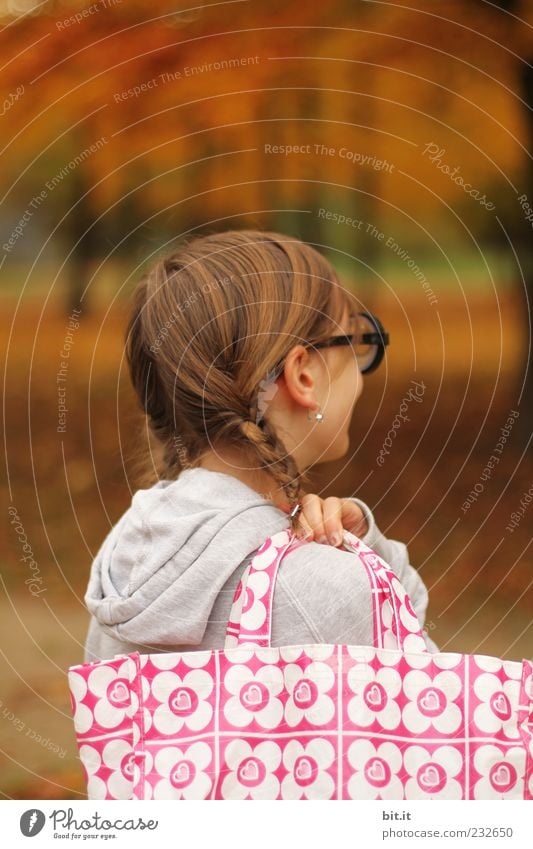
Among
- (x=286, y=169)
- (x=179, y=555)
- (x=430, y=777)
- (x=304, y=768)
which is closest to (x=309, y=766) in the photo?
(x=304, y=768)

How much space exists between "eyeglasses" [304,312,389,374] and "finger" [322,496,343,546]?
14 cm

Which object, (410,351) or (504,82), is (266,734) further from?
(504,82)

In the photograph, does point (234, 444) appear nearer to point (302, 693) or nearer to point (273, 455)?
point (273, 455)

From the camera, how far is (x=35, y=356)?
53.1 inches

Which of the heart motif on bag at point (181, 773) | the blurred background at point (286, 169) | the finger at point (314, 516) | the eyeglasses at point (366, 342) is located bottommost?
the heart motif on bag at point (181, 773)

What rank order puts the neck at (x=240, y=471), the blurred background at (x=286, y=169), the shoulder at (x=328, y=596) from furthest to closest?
the blurred background at (x=286, y=169)
the neck at (x=240, y=471)
the shoulder at (x=328, y=596)

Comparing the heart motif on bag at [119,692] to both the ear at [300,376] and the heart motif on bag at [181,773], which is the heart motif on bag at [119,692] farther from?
the ear at [300,376]

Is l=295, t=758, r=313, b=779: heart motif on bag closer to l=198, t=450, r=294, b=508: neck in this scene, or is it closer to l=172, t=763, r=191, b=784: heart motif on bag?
l=172, t=763, r=191, b=784: heart motif on bag

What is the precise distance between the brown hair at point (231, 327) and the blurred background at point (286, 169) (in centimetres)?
31

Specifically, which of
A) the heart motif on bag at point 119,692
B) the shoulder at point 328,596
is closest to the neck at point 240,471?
the shoulder at point 328,596

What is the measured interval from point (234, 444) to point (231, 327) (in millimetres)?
114

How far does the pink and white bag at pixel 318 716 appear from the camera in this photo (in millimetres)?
878

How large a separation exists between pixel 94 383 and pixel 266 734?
602 millimetres

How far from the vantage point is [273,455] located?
0.97 meters
